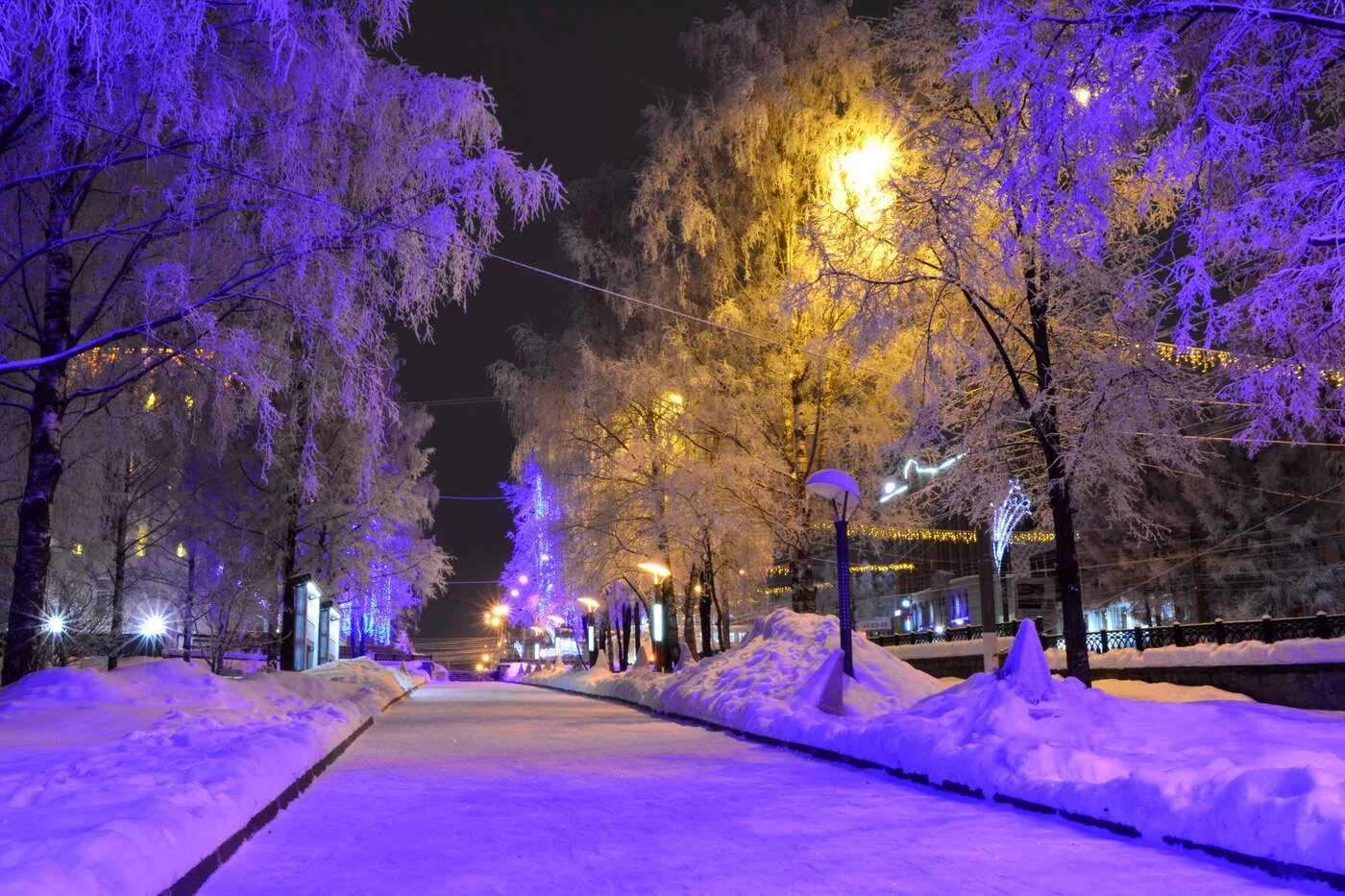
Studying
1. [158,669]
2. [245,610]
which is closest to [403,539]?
[245,610]

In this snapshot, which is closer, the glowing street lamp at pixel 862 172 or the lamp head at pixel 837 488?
the lamp head at pixel 837 488

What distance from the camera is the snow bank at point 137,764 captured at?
487 cm

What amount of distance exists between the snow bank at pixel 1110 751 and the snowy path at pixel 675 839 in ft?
0.71

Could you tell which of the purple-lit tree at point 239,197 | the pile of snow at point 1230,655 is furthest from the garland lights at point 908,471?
the purple-lit tree at point 239,197

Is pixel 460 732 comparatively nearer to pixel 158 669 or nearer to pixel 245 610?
pixel 158 669

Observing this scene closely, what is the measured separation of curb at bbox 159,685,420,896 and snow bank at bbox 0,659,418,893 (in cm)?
5

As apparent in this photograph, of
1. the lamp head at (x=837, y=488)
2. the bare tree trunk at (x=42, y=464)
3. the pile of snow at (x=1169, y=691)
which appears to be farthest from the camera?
the pile of snow at (x=1169, y=691)

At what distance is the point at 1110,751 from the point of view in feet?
27.0

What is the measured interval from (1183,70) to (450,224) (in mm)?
8166

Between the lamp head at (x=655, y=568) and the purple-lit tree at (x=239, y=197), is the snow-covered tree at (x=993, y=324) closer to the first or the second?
the purple-lit tree at (x=239, y=197)

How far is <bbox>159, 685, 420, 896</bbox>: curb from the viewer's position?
5.32m

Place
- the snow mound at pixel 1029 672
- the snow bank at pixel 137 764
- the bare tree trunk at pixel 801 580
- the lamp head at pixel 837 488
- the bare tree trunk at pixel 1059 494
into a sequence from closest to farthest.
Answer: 1. the snow bank at pixel 137 764
2. the snow mound at pixel 1029 672
3. the bare tree trunk at pixel 1059 494
4. the lamp head at pixel 837 488
5. the bare tree trunk at pixel 801 580

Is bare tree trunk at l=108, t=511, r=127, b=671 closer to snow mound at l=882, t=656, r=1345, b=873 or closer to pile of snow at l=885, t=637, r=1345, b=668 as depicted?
snow mound at l=882, t=656, r=1345, b=873

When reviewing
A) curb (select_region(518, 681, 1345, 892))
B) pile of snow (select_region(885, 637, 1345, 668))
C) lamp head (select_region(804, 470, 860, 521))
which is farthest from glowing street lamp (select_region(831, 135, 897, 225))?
curb (select_region(518, 681, 1345, 892))
